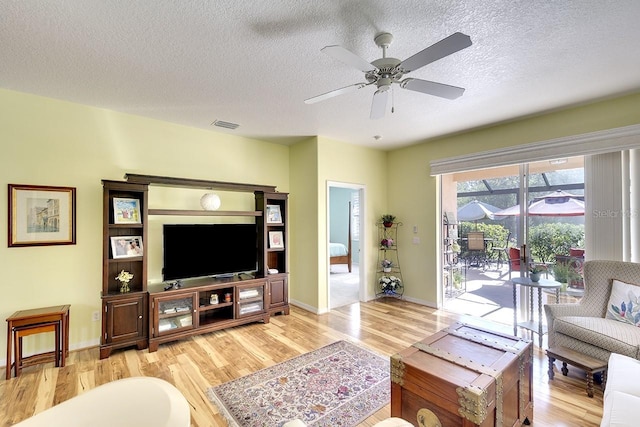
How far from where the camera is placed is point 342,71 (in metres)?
2.50

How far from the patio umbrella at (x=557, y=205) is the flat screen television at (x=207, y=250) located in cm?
385

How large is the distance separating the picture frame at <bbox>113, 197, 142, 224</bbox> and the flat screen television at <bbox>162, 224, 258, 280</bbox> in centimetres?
34

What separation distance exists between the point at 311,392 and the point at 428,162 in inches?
153

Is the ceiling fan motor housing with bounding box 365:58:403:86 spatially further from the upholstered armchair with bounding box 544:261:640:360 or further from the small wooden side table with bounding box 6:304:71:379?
the small wooden side table with bounding box 6:304:71:379

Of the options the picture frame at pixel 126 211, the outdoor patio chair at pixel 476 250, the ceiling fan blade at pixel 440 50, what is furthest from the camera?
the outdoor patio chair at pixel 476 250

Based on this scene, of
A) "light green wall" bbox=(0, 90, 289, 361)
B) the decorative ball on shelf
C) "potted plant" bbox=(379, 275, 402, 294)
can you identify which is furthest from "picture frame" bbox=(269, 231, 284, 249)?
"potted plant" bbox=(379, 275, 402, 294)

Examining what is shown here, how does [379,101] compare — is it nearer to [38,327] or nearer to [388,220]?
[388,220]

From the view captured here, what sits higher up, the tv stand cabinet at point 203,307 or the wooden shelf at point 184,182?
the wooden shelf at point 184,182

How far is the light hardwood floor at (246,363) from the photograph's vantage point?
219cm

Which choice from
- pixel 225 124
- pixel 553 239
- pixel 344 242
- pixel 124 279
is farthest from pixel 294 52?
pixel 344 242

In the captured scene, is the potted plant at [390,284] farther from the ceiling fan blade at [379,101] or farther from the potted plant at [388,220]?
the ceiling fan blade at [379,101]

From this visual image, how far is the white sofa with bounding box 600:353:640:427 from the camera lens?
1.25 metres

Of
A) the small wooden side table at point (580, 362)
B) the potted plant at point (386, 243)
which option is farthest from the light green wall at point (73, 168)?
the small wooden side table at point (580, 362)

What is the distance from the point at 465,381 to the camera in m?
1.57
